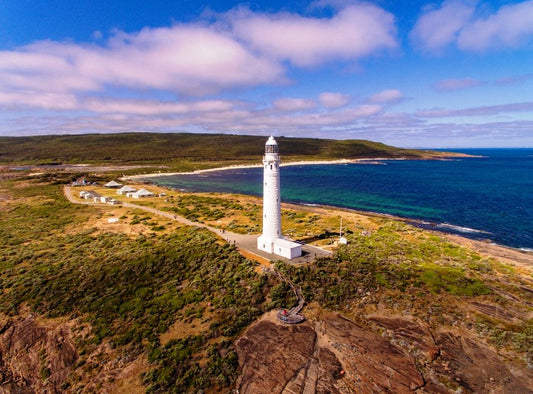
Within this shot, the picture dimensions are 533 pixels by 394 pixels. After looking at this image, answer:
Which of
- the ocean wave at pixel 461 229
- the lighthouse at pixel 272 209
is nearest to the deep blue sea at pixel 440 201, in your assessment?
the ocean wave at pixel 461 229

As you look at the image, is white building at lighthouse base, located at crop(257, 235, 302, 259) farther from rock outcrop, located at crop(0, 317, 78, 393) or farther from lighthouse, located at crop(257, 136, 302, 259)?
rock outcrop, located at crop(0, 317, 78, 393)

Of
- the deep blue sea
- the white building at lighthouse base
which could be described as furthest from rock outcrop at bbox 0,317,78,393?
the deep blue sea

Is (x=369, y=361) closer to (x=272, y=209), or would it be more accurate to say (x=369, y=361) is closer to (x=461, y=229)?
(x=272, y=209)

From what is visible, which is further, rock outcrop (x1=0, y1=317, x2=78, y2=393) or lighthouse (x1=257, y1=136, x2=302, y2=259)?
lighthouse (x1=257, y1=136, x2=302, y2=259)

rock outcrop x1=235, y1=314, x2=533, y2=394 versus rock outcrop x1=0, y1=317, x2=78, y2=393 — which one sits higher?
rock outcrop x1=235, y1=314, x2=533, y2=394

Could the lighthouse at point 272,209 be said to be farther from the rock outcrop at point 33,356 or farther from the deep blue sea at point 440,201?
the deep blue sea at point 440,201

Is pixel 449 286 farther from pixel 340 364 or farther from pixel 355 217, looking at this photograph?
pixel 355 217

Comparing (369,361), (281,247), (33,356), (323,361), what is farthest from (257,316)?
(33,356)

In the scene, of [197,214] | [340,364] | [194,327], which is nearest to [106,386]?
[194,327]

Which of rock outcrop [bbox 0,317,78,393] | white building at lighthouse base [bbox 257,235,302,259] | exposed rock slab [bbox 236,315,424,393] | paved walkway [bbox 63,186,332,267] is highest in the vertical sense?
white building at lighthouse base [bbox 257,235,302,259]
